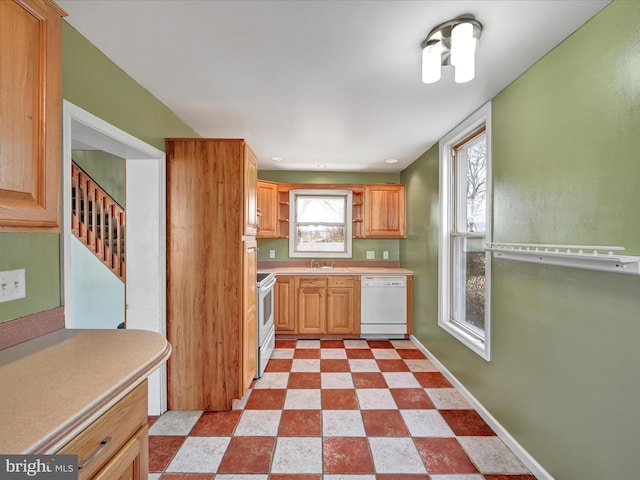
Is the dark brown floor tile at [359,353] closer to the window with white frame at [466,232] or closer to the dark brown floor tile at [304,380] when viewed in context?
the dark brown floor tile at [304,380]

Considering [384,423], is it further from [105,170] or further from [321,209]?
[105,170]

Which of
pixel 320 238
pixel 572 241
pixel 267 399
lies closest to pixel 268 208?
pixel 320 238

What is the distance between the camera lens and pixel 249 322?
8.45 ft

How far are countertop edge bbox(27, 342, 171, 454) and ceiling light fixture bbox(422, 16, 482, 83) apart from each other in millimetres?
1786

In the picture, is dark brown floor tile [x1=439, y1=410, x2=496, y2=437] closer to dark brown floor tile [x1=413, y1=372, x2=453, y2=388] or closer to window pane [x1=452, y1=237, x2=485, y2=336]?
dark brown floor tile [x1=413, y1=372, x2=453, y2=388]

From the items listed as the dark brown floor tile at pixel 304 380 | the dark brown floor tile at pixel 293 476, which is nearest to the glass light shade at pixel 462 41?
the dark brown floor tile at pixel 293 476

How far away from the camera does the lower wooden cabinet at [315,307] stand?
13.0ft

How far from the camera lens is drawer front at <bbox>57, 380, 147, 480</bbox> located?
765 mm

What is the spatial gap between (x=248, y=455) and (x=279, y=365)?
4.43 feet

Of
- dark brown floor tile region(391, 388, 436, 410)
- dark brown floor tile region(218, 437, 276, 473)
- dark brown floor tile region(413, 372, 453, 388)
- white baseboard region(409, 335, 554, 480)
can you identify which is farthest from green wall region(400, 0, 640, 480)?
dark brown floor tile region(218, 437, 276, 473)

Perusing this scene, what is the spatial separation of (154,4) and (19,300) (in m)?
1.34

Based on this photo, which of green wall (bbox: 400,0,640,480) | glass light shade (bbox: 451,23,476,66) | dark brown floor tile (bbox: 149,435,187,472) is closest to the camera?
green wall (bbox: 400,0,640,480)

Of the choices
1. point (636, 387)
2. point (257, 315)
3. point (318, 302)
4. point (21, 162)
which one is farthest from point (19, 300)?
point (318, 302)

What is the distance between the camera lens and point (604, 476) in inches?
51.5
